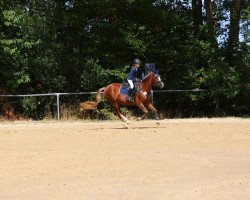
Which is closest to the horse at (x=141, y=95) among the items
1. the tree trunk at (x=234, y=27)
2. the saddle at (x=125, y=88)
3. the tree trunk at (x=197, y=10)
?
the saddle at (x=125, y=88)

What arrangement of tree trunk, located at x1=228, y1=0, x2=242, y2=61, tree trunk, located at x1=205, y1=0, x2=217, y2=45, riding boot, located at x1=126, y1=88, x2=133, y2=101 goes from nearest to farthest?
riding boot, located at x1=126, y1=88, x2=133, y2=101, tree trunk, located at x1=228, y1=0, x2=242, y2=61, tree trunk, located at x1=205, y1=0, x2=217, y2=45

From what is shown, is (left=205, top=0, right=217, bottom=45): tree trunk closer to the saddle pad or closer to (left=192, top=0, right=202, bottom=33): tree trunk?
(left=192, top=0, right=202, bottom=33): tree trunk

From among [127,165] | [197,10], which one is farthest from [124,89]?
[127,165]

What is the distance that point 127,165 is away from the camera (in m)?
12.2

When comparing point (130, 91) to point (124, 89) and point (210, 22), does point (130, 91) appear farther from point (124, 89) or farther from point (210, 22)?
point (210, 22)

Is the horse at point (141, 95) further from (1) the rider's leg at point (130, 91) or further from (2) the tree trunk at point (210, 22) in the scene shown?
(2) the tree trunk at point (210, 22)

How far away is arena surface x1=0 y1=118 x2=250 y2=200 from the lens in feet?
30.3

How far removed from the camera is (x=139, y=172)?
11180 mm

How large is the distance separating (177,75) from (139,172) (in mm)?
18281

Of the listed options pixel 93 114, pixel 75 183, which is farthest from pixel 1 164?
pixel 93 114

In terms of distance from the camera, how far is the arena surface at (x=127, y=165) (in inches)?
364

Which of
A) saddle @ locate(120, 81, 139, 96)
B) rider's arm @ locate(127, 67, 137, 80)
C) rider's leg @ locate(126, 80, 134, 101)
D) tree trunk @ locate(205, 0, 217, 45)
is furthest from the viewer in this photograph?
tree trunk @ locate(205, 0, 217, 45)

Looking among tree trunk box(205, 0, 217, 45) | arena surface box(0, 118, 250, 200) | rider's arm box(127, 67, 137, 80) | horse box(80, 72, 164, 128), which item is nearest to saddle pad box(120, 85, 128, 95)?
horse box(80, 72, 164, 128)

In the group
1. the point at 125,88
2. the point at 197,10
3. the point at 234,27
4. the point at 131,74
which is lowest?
the point at 125,88
